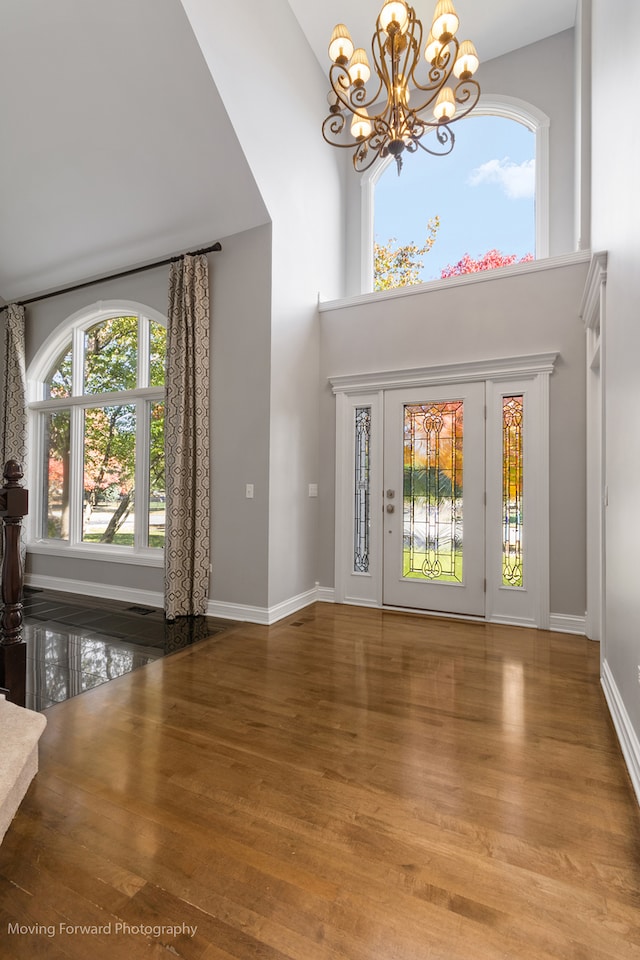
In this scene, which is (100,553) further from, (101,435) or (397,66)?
(397,66)

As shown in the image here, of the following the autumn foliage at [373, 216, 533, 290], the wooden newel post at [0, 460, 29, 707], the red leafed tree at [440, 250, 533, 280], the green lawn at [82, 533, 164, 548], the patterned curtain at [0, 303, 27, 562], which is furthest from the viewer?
the patterned curtain at [0, 303, 27, 562]

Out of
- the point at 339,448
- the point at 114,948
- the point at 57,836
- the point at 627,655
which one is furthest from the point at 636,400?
the point at 339,448

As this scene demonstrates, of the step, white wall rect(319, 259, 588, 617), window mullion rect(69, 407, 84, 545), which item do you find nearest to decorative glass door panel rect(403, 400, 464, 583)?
white wall rect(319, 259, 588, 617)

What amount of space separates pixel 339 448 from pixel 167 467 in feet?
5.42

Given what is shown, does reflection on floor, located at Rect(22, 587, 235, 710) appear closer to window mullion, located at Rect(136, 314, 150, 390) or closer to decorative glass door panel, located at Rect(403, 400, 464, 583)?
decorative glass door panel, located at Rect(403, 400, 464, 583)

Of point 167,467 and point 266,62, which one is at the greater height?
point 266,62

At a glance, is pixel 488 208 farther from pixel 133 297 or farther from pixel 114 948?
pixel 114 948

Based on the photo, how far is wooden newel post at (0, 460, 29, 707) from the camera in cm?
243

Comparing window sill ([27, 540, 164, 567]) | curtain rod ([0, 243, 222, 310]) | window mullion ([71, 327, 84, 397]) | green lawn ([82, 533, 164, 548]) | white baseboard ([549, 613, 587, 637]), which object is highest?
curtain rod ([0, 243, 222, 310])

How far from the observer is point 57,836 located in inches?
65.0

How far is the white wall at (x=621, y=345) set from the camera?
6.73ft

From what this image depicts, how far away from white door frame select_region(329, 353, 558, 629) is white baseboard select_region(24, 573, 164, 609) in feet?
5.98

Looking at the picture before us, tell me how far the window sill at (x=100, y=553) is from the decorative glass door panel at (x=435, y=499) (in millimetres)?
2299

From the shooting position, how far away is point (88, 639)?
3.72 meters
